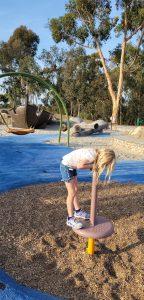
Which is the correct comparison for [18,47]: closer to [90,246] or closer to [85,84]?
[85,84]

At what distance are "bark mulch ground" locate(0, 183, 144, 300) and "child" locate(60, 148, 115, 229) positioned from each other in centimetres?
27

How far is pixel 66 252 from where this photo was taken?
180 inches

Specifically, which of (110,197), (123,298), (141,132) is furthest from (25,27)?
(123,298)

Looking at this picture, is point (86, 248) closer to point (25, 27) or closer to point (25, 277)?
point (25, 277)

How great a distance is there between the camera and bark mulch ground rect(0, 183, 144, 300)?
12.9 feet

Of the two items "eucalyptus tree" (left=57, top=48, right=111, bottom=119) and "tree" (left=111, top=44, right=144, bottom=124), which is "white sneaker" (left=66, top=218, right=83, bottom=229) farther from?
"eucalyptus tree" (left=57, top=48, right=111, bottom=119)

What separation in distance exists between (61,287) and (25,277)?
373mm

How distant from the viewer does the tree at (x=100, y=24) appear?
28438mm

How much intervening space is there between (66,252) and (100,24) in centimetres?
2709

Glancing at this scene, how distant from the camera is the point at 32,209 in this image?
5.95 m

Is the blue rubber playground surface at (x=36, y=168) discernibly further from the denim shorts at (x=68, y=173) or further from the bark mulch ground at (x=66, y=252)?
the denim shorts at (x=68, y=173)

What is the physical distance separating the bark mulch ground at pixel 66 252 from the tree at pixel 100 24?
940 inches

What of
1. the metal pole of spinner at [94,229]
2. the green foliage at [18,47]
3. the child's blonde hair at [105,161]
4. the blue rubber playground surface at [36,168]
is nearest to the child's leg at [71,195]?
the metal pole of spinner at [94,229]

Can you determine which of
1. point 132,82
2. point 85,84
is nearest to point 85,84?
point 85,84
